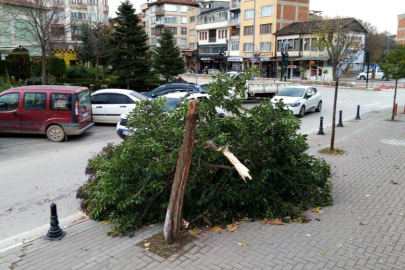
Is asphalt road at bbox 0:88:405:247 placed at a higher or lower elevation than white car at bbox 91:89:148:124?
lower

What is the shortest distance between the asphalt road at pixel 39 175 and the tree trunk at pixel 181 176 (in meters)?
2.44

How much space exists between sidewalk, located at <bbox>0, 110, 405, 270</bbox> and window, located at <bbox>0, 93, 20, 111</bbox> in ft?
27.6

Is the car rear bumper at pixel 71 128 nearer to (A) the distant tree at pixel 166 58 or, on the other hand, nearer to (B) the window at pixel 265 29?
(A) the distant tree at pixel 166 58

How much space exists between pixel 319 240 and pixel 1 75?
2723cm

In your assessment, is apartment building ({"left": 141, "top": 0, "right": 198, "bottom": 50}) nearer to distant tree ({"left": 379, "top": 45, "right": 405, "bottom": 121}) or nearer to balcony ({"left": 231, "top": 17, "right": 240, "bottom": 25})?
balcony ({"left": 231, "top": 17, "right": 240, "bottom": 25})

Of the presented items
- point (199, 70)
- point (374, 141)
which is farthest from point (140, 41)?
point (199, 70)

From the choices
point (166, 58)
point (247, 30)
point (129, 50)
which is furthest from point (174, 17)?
point (129, 50)

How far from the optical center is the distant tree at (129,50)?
89.9ft

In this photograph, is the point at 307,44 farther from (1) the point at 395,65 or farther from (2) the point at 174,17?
(2) the point at 174,17

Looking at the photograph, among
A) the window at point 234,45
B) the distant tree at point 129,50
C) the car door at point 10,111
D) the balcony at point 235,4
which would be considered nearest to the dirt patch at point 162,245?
the car door at point 10,111

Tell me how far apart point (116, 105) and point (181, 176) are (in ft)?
37.8

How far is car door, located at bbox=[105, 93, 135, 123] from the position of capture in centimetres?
1579

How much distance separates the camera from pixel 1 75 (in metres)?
26.8

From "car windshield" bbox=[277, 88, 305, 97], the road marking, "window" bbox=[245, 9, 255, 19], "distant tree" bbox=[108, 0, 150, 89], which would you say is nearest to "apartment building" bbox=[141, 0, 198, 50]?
"window" bbox=[245, 9, 255, 19]
